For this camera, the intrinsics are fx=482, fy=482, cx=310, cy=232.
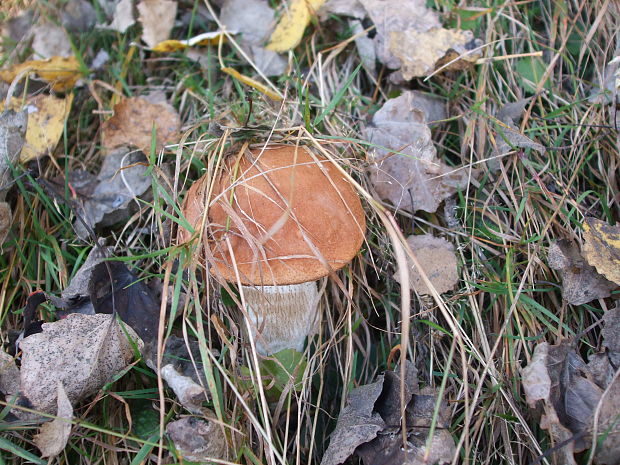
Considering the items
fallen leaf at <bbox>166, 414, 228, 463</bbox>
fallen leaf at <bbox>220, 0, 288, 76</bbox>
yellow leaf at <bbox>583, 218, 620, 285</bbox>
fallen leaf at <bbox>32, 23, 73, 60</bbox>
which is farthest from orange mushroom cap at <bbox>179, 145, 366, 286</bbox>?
fallen leaf at <bbox>32, 23, 73, 60</bbox>

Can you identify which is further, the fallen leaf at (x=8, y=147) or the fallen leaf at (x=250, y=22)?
the fallen leaf at (x=250, y=22)

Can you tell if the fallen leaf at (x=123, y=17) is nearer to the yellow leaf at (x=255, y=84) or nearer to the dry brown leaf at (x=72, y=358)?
the yellow leaf at (x=255, y=84)

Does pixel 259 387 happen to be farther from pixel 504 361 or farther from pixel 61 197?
pixel 61 197

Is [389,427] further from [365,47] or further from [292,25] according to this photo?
[292,25]

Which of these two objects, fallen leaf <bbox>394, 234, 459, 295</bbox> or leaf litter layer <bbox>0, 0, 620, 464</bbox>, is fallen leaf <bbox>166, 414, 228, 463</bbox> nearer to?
leaf litter layer <bbox>0, 0, 620, 464</bbox>

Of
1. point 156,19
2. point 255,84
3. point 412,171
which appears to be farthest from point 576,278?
point 156,19

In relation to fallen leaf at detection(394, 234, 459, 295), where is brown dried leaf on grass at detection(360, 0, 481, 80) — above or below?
above

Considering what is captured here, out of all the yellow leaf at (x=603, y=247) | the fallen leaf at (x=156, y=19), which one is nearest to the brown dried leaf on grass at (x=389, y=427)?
the yellow leaf at (x=603, y=247)
